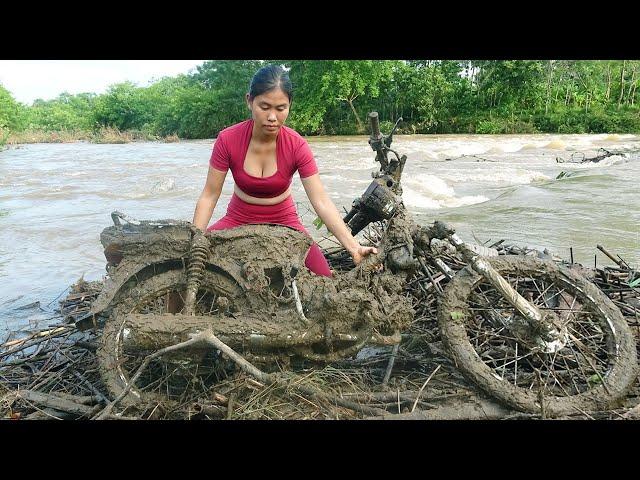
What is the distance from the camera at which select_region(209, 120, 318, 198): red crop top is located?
3.12 m

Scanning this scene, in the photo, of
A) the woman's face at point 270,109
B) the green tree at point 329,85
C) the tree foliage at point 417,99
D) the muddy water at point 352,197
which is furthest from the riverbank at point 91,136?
the woman's face at point 270,109

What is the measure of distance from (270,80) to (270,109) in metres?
0.16

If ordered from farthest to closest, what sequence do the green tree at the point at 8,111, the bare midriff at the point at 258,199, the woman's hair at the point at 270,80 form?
1. the green tree at the point at 8,111
2. the bare midriff at the point at 258,199
3. the woman's hair at the point at 270,80

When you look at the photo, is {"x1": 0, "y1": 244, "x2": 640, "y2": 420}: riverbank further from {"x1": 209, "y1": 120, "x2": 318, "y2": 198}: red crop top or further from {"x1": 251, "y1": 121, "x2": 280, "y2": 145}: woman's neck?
{"x1": 251, "y1": 121, "x2": 280, "y2": 145}: woman's neck

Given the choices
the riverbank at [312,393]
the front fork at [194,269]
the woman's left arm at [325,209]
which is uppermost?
the woman's left arm at [325,209]

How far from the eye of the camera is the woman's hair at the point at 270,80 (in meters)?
2.75

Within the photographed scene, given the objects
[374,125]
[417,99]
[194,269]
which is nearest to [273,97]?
[374,125]

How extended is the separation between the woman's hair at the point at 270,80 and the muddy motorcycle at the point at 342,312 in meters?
0.61

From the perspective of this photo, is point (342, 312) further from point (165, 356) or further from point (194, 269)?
point (165, 356)

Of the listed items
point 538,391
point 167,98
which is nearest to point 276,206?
point 538,391

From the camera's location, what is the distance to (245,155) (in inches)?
124

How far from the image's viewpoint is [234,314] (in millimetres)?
2766

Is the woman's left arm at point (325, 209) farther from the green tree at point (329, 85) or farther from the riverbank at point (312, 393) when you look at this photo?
the green tree at point (329, 85)

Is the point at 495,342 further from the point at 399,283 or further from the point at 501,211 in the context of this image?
the point at 501,211
